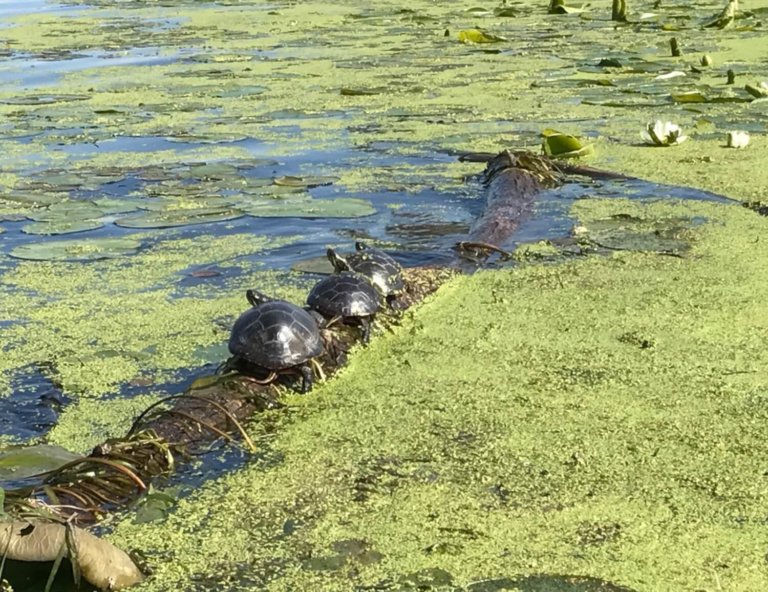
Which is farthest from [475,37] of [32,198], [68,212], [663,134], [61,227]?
[61,227]

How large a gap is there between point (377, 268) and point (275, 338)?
72 centimetres

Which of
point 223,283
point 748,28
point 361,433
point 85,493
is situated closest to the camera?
point 85,493

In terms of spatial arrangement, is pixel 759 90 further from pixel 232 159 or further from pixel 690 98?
pixel 232 159

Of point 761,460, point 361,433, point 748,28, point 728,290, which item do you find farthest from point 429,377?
point 748,28

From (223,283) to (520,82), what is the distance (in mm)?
4635

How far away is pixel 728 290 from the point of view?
378 centimetres

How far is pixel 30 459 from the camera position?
2715 mm

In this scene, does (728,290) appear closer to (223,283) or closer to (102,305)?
(223,283)

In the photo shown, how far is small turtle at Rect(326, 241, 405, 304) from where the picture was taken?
368 cm

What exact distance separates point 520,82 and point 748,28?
3.30 metres

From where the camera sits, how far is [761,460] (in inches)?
102

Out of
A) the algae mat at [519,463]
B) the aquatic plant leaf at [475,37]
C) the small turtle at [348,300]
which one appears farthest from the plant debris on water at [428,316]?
the aquatic plant leaf at [475,37]

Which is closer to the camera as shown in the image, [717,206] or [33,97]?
[717,206]

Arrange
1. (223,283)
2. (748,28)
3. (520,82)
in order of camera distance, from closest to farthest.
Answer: (223,283), (520,82), (748,28)
